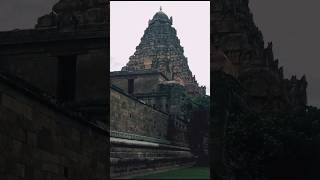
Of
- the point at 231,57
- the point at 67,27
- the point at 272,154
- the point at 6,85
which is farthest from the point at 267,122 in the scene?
the point at 6,85

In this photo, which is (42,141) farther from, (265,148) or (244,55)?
(244,55)

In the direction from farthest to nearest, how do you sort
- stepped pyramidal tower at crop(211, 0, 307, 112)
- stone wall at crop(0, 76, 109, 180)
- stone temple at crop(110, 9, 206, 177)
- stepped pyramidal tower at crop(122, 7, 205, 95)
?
stepped pyramidal tower at crop(211, 0, 307, 112) < stepped pyramidal tower at crop(122, 7, 205, 95) < stone temple at crop(110, 9, 206, 177) < stone wall at crop(0, 76, 109, 180)

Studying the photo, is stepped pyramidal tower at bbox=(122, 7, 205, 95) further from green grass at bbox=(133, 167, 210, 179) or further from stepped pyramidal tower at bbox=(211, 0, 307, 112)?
green grass at bbox=(133, 167, 210, 179)

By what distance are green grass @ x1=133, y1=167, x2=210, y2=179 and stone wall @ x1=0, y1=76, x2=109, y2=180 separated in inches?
114

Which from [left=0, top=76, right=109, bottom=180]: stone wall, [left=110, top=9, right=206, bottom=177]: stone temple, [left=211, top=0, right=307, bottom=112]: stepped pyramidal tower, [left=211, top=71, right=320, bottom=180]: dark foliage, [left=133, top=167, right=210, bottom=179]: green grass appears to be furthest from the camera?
[left=211, top=0, right=307, bottom=112]: stepped pyramidal tower

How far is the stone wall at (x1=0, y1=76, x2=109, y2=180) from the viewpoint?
880 centimetres

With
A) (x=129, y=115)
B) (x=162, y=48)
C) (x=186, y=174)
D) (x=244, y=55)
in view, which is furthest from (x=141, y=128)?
(x=244, y=55)

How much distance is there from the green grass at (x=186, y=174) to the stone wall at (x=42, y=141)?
291 centimetres

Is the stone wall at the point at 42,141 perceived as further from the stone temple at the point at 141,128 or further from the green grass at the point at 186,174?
the green grass at the point at 186,174

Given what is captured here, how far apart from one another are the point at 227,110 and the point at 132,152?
10.1 meters

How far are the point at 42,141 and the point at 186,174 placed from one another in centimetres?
708

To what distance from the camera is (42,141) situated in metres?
9.91

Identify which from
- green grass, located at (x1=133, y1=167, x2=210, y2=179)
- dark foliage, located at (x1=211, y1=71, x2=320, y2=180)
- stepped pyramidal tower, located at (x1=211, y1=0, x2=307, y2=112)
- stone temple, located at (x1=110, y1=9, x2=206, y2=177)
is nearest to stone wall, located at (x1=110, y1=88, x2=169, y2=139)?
stone temple, located at (x1=110, y1=9, x2=206, y2=177)

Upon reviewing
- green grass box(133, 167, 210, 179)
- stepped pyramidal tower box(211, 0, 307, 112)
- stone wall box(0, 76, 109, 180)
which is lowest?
green grass box(133, 167, 210, 179)
